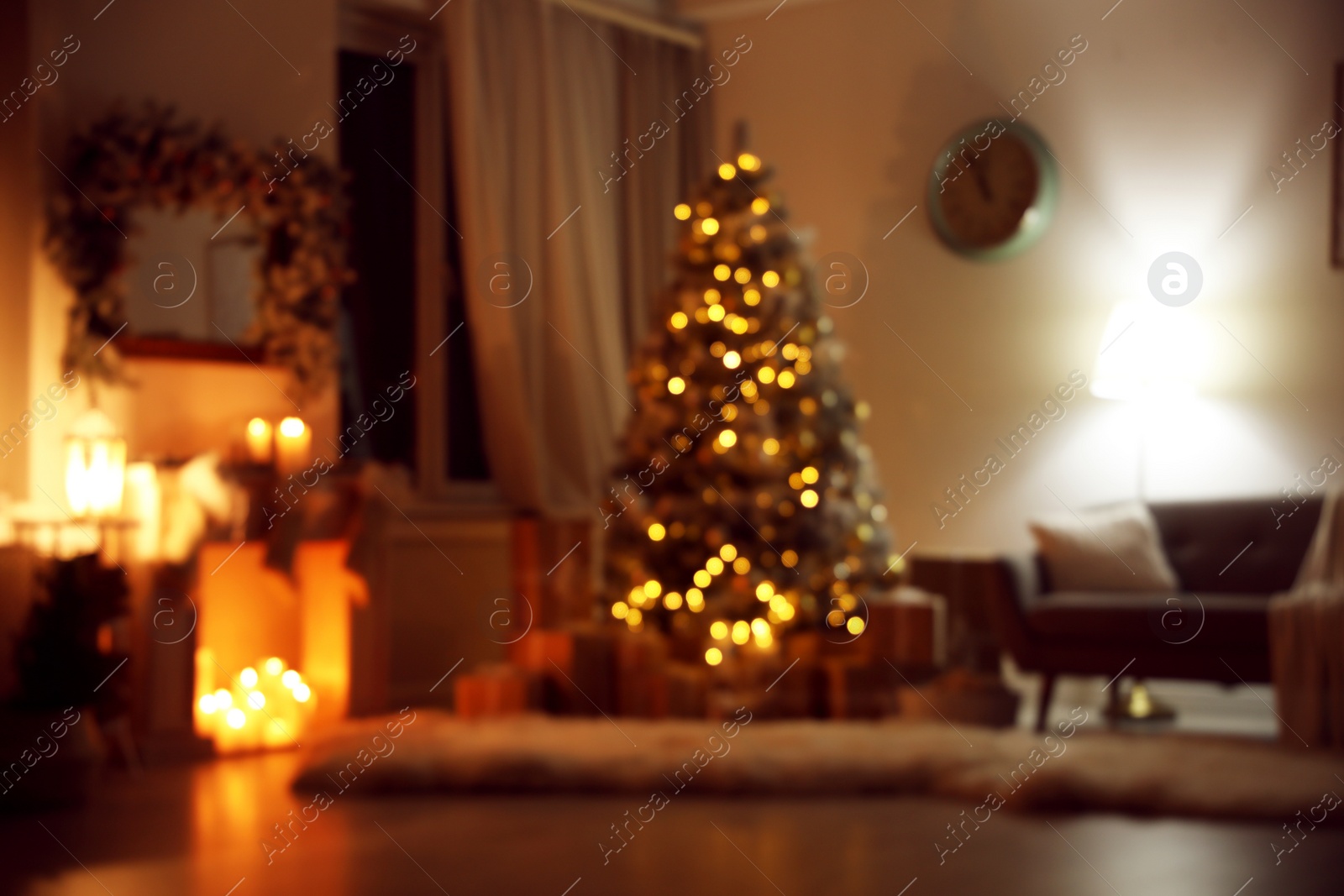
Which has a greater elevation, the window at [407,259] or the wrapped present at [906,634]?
the window at [407,259]

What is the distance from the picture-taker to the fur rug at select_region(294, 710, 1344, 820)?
318 centimetres

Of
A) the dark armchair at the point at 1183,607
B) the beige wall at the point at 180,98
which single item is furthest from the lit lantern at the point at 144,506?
the dark armchair at the point at 1183,607

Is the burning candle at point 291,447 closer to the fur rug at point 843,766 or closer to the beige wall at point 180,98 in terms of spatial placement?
the beige wall at point 180,98

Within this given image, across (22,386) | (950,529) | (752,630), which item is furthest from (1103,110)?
(22,386)

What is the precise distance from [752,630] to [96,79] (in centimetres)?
277

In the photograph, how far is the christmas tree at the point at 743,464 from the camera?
4500 millimetres

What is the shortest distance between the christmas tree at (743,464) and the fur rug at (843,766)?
68cm

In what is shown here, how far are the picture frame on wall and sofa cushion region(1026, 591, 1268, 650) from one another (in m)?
1.34

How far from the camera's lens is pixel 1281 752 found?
12.1ft

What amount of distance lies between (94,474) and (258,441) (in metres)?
0.62

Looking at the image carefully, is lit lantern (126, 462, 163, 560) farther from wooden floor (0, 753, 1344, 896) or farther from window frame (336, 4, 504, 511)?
window frame (336, 4, 504, 511)

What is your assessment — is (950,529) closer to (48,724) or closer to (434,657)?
(434,657)

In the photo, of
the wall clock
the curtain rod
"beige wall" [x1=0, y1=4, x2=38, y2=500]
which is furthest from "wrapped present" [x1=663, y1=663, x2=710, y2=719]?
the curtain rod

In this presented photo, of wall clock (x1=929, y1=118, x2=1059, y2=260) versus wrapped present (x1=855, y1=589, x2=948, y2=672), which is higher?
wall clock (x1=929, y1=118, x2=1059, y2=260)
